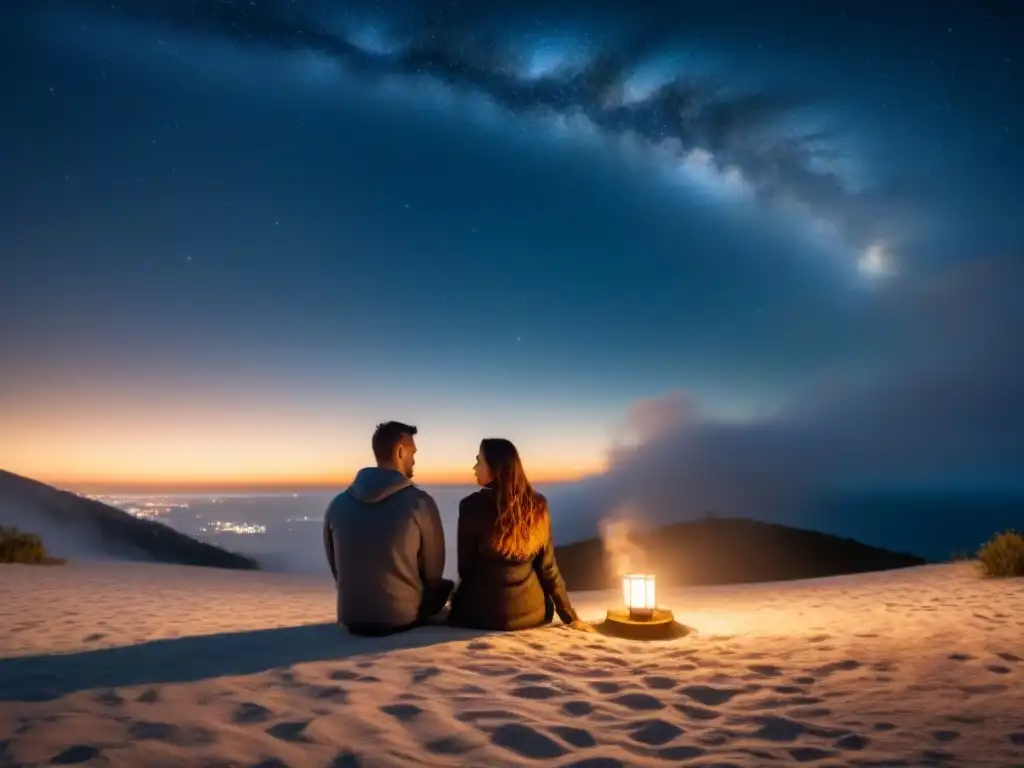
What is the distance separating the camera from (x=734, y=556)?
71.9ft

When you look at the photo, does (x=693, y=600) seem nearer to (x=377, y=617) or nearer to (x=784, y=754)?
(x=377, y=617)

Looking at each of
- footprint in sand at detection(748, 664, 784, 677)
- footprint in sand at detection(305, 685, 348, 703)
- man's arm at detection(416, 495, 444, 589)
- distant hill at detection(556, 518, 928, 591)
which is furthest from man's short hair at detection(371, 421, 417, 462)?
distant hill at detection(556, 518, 928, 591)

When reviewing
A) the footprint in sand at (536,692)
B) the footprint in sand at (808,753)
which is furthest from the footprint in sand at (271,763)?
the footprint in sand at (808,753)

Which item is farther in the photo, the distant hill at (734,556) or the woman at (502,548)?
the distant hill at (734,556)

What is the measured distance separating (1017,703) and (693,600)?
18.7ft

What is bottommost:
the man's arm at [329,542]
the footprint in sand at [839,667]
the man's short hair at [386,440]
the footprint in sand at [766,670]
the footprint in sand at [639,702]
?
the footprint in sand at [639,702]

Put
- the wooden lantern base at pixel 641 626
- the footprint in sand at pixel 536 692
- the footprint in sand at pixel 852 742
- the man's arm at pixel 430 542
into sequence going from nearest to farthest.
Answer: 1. the footprint in sand at pixel 852 742
2. the footprint in sand at pixel 536 692
3. the man's arm at pixel 430 542
4. the wooden lantern base at pixel 641 626

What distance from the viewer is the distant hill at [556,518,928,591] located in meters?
19.9

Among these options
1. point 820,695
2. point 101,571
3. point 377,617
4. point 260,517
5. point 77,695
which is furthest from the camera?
point 260,517

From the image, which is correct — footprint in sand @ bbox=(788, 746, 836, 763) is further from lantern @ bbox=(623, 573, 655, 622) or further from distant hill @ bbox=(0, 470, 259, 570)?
distant hill @ bbox=(0, 470, 259, 570)

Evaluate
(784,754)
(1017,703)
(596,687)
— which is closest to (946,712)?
(1017,703)

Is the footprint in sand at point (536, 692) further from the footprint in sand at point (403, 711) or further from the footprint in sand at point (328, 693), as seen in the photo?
the footprint in sand at point (328, 693)

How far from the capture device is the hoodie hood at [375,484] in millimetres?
5262

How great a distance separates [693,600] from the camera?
9.41 m
